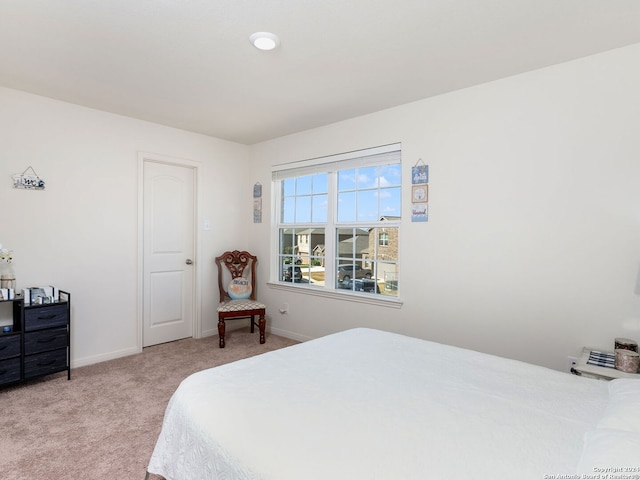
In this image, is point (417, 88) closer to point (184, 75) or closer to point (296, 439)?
point (184, 75)

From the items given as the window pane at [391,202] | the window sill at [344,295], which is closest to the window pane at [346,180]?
the window pane at [391,202]

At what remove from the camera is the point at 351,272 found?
3727mm

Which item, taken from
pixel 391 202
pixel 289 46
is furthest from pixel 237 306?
pixel 289 46

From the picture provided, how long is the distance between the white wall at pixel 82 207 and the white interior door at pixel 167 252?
185 millimetres

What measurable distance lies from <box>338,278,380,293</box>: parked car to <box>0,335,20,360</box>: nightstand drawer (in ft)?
9.01

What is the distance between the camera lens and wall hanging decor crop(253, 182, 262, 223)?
A: 449 centimetres

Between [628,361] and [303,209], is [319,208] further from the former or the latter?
[628,361]

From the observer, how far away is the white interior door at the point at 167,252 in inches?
151

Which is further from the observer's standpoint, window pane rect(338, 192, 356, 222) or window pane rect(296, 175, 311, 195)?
window pane rect(296, 175, 311, 195)

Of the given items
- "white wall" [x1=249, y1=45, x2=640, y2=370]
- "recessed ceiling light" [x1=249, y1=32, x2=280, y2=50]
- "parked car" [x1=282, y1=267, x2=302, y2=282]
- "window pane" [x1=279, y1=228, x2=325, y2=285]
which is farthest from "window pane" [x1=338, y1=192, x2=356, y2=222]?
"recessed ceiling light" [x1=249, y1=32, x2=280, y2=50]

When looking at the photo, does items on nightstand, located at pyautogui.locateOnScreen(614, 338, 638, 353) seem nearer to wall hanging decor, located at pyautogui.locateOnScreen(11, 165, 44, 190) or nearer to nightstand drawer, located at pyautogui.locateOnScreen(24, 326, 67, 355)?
nightstand drawer, located at pyautogui.locateOnScreen(24, 326, 67, 355)

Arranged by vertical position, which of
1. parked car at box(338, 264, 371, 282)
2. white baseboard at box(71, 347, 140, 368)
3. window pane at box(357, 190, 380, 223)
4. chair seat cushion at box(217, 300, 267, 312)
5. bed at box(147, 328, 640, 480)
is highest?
window pane at box(357, 190, 380, 223)

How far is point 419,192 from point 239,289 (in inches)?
93.5

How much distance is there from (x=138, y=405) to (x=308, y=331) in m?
1.88
